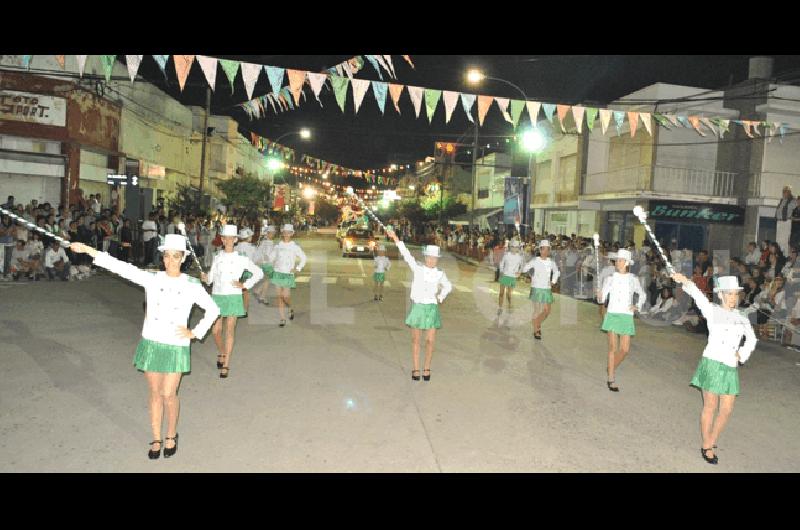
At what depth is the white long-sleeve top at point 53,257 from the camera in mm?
15828

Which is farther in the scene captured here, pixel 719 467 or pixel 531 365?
pixel 531 365

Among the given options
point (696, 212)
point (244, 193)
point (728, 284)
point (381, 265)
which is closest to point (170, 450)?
point (728, 284)

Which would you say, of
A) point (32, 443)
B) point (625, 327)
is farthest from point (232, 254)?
point (625, 327)

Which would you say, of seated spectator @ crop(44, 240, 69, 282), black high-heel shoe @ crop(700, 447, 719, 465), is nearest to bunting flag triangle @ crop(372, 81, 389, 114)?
black high-heel shoe @ crop(700, 447, 719, 465)

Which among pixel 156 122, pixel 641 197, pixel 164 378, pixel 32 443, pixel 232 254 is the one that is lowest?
pixel 32 443

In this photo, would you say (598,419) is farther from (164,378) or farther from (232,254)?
(232,254)

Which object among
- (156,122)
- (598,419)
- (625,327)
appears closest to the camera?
(598,419)

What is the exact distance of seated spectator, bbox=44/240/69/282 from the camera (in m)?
15.9

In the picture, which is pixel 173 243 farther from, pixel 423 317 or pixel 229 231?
pixel 423 317

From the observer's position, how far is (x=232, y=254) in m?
8.21

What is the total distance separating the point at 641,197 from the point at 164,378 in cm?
2326

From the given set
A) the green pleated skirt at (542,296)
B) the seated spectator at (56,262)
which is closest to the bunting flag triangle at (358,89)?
the green pleated skirt at (542,296)

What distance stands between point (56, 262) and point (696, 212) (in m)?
22.8

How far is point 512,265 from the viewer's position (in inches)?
539
